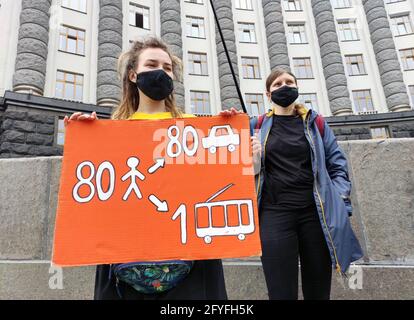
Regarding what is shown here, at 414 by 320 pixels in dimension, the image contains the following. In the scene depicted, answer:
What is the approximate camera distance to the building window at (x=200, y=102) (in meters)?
17.5

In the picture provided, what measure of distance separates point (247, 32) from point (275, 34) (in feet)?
6.01

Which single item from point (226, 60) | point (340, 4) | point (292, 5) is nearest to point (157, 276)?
point (226, 60)

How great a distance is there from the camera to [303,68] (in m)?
19.5

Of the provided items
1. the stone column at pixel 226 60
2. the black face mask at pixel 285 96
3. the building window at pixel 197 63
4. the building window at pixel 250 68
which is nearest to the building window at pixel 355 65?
the building window at pixel 250 68

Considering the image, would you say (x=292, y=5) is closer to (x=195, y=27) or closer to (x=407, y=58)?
(x=195, y=27)

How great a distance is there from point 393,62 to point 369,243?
19.5 meters

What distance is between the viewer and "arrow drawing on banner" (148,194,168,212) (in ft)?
4.99

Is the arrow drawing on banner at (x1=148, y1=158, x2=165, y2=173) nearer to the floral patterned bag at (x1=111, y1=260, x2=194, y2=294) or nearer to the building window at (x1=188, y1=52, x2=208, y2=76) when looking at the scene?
the floral patterned bag at (x1=111, y1=260, x2=194, y2=294)

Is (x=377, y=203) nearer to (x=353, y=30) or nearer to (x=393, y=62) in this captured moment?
(x=393, y=62)

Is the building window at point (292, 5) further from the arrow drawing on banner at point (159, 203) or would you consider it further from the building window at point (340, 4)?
the arrow drawing on banner at point (159, 203)

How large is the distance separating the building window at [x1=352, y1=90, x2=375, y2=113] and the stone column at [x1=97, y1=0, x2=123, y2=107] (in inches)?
542

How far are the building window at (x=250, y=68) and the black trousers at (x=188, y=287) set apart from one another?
60.7ft
